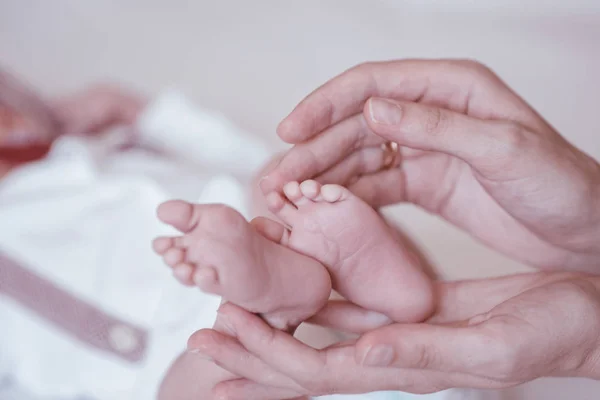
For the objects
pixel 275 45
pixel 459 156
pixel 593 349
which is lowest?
pixel 593 349

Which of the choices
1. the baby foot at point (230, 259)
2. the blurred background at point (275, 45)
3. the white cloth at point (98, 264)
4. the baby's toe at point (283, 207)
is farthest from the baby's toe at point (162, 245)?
the blurred background at point (275, 45)

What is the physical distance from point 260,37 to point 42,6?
0.61 meters

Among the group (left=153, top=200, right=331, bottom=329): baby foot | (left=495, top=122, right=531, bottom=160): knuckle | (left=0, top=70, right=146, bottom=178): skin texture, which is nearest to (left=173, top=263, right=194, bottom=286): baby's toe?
(left=153, top=200, right=331, bottom=329): baby foot

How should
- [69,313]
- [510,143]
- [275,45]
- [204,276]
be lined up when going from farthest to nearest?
[275,45], [69,313], [510,143], [204,276]

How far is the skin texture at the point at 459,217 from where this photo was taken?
0.59 metres

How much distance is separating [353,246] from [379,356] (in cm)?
12

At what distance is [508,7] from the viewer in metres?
1.62

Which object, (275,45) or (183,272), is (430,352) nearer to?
(183,272)

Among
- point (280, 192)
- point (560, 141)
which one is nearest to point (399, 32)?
point (560, 141)

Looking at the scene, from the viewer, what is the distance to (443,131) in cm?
64

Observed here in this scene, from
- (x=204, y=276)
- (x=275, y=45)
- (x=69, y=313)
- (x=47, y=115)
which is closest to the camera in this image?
(x=204, y=276)

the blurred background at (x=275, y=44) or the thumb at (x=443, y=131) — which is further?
the blurred background at (x=275, y=44)

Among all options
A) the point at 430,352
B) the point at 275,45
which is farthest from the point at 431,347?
the point at 275,45

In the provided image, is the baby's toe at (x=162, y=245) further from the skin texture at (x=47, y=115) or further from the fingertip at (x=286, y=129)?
the skin texture at (x=47, y=115)
